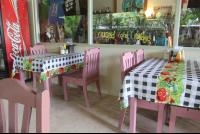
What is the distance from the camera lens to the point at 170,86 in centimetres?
138

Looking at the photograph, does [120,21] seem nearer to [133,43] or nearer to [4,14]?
[133,43]

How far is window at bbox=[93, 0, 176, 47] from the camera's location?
2609 millimetres

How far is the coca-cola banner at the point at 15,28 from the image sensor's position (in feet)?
→ 10.8

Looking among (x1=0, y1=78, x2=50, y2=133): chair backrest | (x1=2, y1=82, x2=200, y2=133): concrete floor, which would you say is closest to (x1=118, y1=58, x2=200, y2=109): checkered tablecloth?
(x1=2, y1=82, x2=200, y2=133): concrete floor

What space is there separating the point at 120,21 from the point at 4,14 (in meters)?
2.33

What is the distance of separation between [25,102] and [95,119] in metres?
1.52

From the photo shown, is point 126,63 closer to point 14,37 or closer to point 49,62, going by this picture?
point 49,62

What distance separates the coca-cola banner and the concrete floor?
148cm

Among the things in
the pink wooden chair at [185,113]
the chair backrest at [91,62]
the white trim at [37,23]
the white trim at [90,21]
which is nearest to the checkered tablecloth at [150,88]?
the pink wooden chair at [185,113]

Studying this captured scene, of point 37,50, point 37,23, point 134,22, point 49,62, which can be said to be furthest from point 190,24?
point 37,23

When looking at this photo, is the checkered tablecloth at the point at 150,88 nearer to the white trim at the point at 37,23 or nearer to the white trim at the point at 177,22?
the white trim at the point at 177,22

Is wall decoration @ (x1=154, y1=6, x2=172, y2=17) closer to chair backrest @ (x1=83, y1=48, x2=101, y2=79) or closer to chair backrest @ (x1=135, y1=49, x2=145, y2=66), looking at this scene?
chair backrest @ (x1=135, y1=49, x2=145, y2=66)

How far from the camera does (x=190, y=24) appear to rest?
2.46 m

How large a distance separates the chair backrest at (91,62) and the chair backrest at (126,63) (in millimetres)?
686
